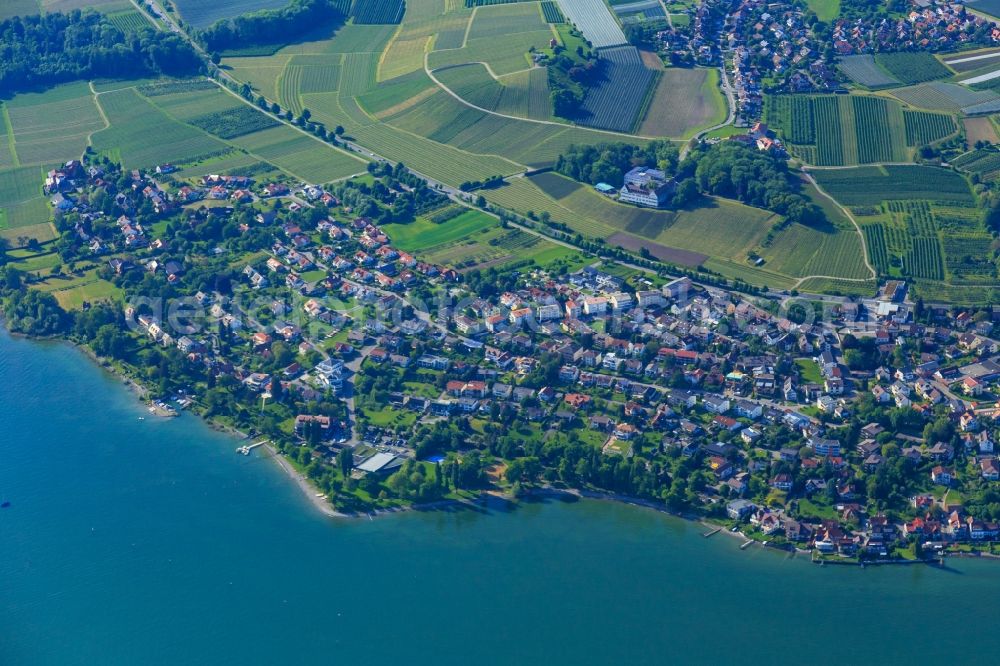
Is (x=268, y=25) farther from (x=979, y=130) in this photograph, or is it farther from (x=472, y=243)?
(x=979, y=130)

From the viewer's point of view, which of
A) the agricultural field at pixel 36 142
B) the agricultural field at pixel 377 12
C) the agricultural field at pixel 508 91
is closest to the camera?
the agricultural field at pixel 36 142

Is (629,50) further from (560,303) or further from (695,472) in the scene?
(695,472)

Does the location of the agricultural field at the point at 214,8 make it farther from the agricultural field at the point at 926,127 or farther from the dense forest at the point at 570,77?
the agricultural field at the point at 926,127

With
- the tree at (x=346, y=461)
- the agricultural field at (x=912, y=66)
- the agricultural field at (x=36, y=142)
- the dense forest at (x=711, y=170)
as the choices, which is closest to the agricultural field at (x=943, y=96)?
the agricultural field at (x=912, y=66)

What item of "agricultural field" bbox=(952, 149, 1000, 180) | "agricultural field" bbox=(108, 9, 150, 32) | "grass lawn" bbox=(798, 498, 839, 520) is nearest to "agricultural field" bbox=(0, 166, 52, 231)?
"agricultural field" bbox=(108, 9, 150, 32)

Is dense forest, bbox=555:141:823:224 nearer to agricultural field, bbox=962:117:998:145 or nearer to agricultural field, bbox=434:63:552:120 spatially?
agricultural field, bbox=434:63:552:120

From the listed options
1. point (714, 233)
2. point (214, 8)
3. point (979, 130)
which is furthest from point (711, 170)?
point (214, 8)
